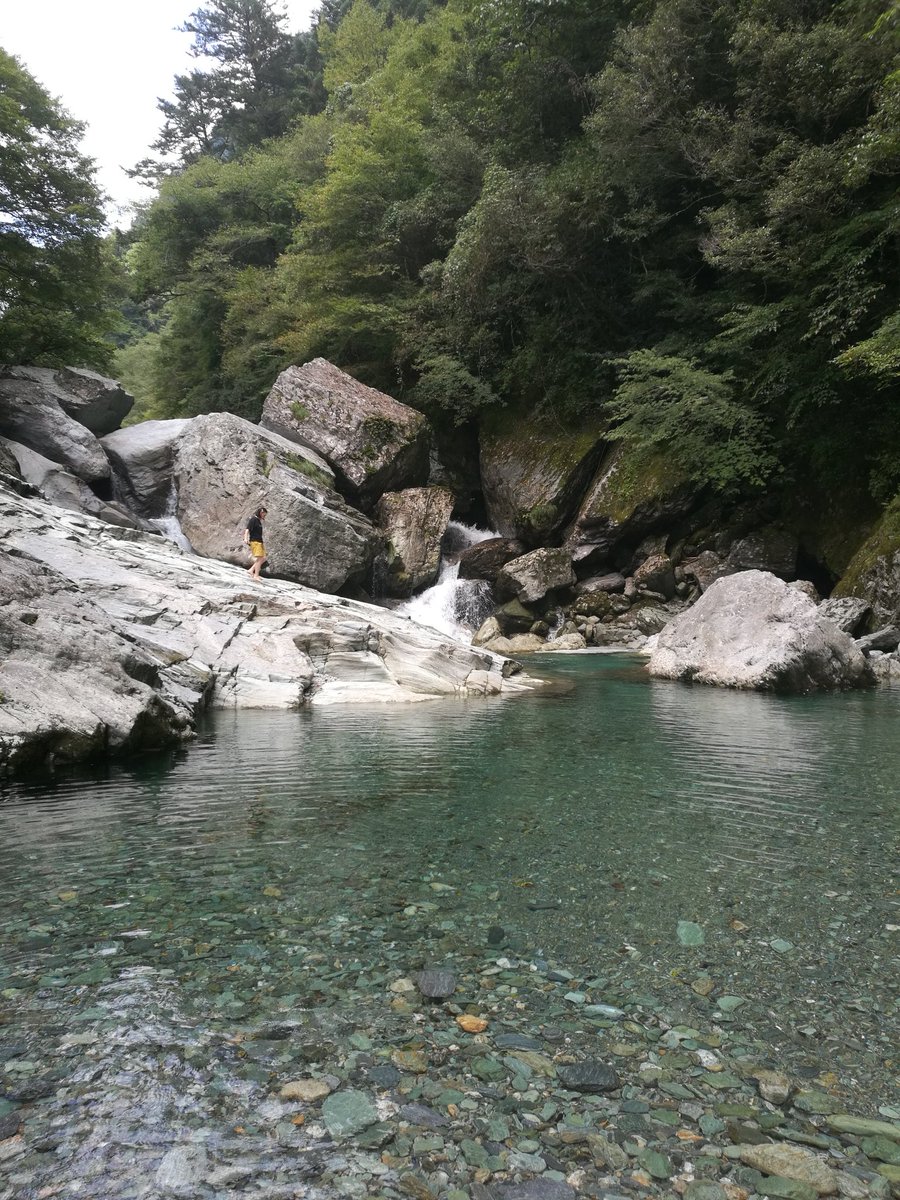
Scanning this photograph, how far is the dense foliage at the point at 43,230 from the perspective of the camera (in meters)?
19.9

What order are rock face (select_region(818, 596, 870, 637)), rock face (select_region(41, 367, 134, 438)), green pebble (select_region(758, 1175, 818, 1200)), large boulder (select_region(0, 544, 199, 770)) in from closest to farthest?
1. green pebble (select_region(758, 1175, 818, 1200))
2. large boulder (select_region(0, 544, 199, 770))
3. rock face (select_region(818, 596, 870, 637))
4. rock face (select_region(41, 367, 134, 438))

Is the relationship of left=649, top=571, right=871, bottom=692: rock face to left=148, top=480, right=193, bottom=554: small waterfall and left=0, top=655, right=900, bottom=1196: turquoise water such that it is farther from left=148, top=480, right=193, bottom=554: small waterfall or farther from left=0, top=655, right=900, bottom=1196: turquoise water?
left=148, top=480, right=193, bottom=554: small waterfall

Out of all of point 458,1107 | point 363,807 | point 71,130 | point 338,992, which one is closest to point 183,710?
point 363,807

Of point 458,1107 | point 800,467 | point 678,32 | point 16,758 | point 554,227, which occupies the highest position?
point 678,32

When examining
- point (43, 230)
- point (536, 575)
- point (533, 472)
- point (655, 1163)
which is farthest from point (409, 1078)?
point (43, 230)

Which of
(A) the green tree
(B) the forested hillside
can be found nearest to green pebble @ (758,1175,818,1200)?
(B) the forested hillside

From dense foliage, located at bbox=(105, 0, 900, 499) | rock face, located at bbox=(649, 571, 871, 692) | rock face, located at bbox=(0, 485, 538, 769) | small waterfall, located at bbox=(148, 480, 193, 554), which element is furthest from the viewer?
small waterfall, located at bbox=(148, 480, 193, 554)

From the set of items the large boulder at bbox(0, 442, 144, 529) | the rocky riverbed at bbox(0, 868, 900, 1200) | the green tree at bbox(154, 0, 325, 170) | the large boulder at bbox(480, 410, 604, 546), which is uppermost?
the green tree at bbox(154, 0, 325, 170)

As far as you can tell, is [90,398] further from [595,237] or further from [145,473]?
[595,237]

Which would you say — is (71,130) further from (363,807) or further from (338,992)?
(338,992)

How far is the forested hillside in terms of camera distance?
52.2ft

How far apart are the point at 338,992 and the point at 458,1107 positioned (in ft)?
2.32

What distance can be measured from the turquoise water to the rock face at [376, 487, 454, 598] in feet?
46.1

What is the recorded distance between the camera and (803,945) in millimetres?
2902
